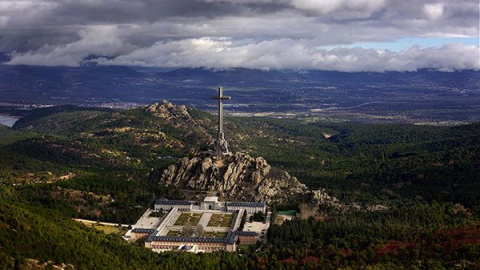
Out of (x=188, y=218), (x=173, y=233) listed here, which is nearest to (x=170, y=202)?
(x=188, y=218)

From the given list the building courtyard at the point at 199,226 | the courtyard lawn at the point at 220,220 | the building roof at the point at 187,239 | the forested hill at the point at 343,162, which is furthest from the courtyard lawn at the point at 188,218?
the forested hill at the point at 343,162

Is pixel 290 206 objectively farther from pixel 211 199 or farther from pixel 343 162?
pixel 343 162

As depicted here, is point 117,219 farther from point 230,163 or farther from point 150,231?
point 230,163

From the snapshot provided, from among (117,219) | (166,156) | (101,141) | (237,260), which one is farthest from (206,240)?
(101,141)

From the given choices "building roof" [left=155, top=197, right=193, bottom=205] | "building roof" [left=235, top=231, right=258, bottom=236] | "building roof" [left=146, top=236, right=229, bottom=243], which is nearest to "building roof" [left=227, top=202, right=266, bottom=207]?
"building roof" [left=155, top=197, right=193, bottom=205]

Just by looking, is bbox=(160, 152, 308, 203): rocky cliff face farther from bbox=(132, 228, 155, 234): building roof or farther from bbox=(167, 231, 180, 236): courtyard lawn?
bbox=(132, 228, 155, 234): building roof

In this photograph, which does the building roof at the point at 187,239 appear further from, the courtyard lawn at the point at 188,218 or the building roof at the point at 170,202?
the building roof at the point at 170,202

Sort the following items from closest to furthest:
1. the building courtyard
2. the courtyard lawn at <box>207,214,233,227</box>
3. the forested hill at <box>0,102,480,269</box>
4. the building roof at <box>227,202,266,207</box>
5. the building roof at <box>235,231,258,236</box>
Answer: the forested hill at <box>0,102,480,269</box> → the building courtyard → the building roof at <box>235,231,258,236</box> → the courtyard lawn at <box>207,214,233,227</box> → the building roof at <box>227,202,266,207</box>
